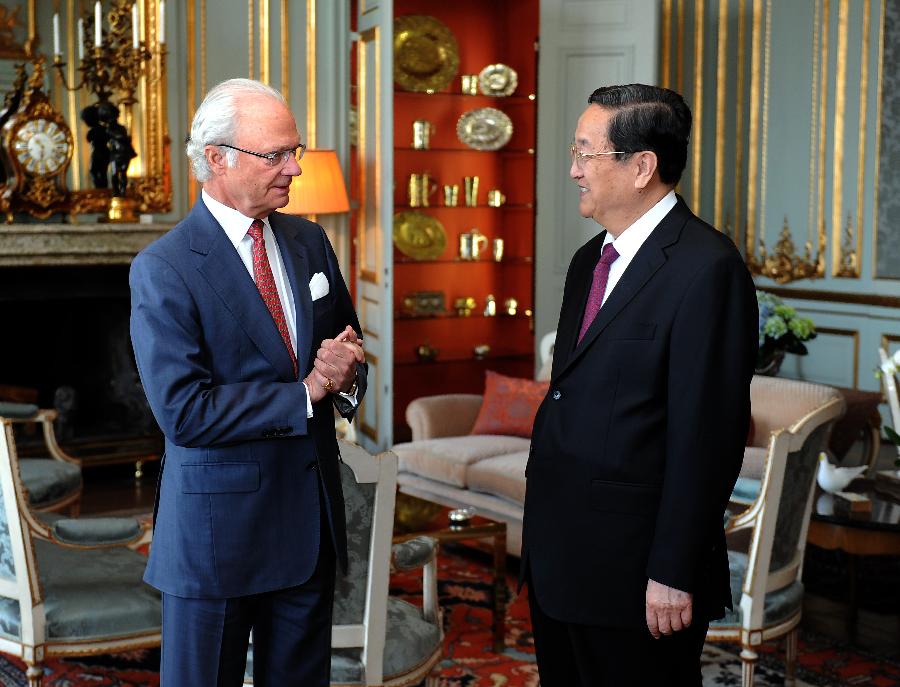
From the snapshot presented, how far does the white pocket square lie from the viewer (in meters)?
2.07

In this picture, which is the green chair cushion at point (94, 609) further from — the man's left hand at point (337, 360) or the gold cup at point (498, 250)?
the gold cup at point (498, 250)

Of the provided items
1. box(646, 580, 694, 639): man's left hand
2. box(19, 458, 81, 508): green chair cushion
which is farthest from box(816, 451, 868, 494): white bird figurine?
box(19, 458, 81, 508): green chair cushion

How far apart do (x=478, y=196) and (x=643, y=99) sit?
19.7ft

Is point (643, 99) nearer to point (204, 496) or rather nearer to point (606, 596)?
point (606, 596)

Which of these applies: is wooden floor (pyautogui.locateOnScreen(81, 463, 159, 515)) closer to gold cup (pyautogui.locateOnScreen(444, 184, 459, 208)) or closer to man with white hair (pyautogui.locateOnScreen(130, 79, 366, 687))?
gold cup (pyautogui.locateOnScreen(444, 184, 459, 208))

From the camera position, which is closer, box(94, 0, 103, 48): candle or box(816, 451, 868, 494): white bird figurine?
box(816, 451, 868, 494): white bird figurine

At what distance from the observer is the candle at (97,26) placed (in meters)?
5.89

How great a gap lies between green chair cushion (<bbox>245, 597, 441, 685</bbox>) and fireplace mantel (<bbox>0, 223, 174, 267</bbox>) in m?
3.58

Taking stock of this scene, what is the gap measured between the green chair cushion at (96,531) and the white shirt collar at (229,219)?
1269 mm

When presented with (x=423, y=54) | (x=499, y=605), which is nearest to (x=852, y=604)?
(x=499, y=605)

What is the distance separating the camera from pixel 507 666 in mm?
3646

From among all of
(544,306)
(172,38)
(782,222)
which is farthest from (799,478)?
(782,222)

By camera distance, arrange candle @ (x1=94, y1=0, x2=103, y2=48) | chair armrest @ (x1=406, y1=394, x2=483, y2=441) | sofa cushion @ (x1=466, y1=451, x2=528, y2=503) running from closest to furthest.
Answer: sofa cushion @ (x1=466, y1=451, x2=528, y2=503)
chair armrest @ (x1=406, y1=394, x2=483, y2=441)
candle @ (x1=94, y1=0, x2=103, y2=48)

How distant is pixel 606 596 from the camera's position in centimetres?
196
